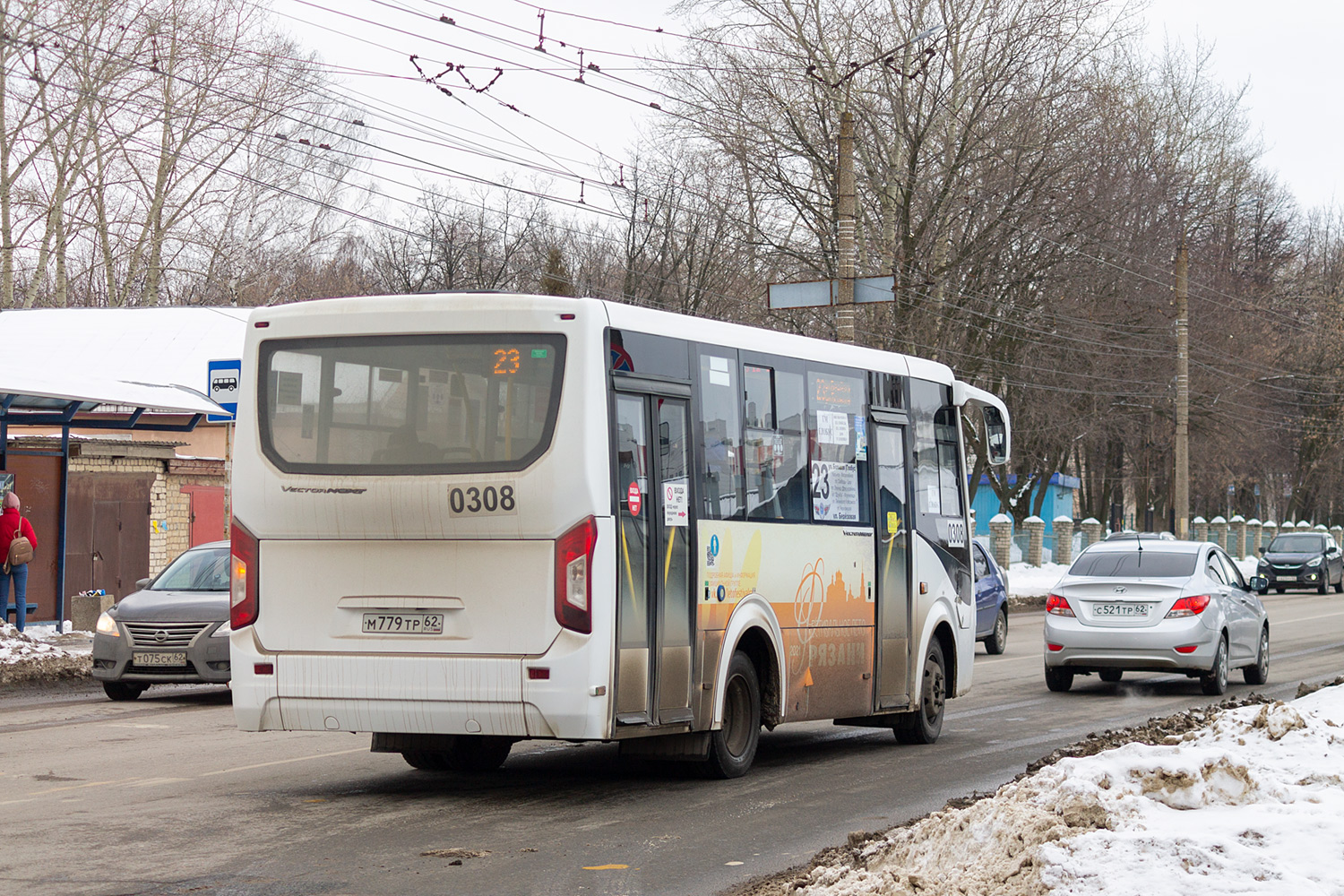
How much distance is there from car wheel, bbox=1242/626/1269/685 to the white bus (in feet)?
31.0

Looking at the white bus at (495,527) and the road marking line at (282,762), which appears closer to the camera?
the white bus at (495,527)

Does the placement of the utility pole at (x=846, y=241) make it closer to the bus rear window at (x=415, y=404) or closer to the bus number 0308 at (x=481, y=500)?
the bus rear window at (x=415, y=404)

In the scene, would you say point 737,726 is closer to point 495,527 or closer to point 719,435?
point 719,435

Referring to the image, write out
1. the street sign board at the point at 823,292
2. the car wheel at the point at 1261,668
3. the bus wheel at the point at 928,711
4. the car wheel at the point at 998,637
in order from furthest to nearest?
the street sign board at the point at 823,292, the car wheel at the point at 998,637, the car wheel at the point at 1261,668, the bus wheel at the point at 928,711

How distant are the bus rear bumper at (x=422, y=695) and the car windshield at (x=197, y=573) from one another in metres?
7.93

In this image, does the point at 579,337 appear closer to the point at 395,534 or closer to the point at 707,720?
the point at 395,534

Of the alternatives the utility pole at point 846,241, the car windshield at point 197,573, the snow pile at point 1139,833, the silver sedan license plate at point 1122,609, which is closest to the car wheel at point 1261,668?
the silver sedan license plate at point 1122,609

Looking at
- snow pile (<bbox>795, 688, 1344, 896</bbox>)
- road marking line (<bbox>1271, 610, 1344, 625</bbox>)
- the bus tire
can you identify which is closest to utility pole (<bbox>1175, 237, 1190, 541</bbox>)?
road marking line (<bbox>1271, 610, 1344, 625</bbox>)

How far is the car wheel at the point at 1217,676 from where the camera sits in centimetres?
1622

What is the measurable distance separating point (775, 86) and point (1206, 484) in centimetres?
3225

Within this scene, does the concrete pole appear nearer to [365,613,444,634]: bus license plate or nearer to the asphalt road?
the asphalt road

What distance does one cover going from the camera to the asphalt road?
23.3 ft

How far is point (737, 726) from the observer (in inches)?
405

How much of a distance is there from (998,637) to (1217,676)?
7.04 meters
